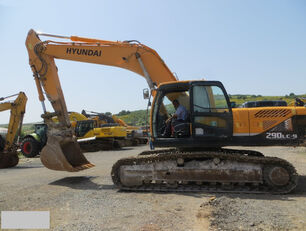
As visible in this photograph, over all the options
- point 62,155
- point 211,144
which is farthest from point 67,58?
point 211,144

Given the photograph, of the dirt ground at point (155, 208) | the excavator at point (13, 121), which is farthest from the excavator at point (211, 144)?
the excavator at point (13, 121)

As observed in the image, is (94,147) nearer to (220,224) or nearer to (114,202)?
(114,202)

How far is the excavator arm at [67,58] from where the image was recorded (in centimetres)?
837

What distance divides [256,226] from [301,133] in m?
3.52

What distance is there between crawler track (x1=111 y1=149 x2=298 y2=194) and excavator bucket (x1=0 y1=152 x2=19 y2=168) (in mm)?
9044

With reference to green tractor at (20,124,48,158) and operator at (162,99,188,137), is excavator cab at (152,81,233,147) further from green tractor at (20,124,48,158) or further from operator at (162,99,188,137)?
→ green tractor at (20,124,48,158)

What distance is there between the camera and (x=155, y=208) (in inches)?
212

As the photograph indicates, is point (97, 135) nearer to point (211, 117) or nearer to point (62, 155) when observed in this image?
point (62, 155)

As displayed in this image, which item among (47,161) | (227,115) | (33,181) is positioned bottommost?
(33,181)

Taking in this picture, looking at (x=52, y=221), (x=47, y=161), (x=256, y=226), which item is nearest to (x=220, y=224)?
(x=256, y=226)

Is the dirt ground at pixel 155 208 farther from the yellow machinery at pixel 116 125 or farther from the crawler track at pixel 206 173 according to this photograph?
the yellow machinery at pixel 116 125

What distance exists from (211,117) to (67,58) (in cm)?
509

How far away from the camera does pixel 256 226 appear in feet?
13.9

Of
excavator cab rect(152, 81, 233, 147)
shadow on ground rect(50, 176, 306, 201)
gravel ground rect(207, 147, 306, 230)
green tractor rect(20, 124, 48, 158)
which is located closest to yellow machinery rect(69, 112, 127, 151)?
green tractor rect(20, 124, 48, 158)
